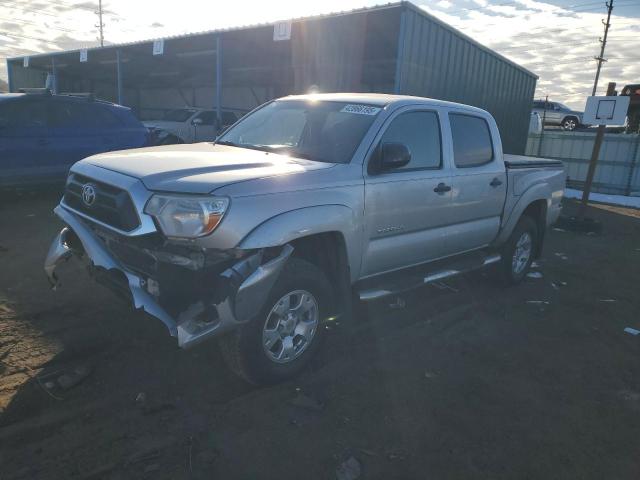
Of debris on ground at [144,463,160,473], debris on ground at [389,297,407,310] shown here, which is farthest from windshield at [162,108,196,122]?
debris on ground at [144,463,160,473]

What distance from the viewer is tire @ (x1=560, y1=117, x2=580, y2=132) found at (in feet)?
92.5

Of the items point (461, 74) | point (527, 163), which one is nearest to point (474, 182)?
point (527, 163)

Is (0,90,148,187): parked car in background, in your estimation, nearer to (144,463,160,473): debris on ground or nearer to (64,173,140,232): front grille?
(64,173,140,232): front grille

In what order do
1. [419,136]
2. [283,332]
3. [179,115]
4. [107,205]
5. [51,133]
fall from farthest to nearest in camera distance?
1. [179,115]
2. [51,133]
3. [419,136]
4. [283,332]
5. [107,205]

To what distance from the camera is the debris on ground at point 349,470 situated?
2502 millimetres

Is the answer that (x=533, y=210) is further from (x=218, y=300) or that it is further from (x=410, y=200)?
(x=218, y=300)

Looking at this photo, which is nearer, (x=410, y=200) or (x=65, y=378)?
(x=65, y=378)

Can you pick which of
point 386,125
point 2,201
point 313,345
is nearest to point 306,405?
point 313,345

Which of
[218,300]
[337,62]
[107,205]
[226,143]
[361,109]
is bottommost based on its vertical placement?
[218,300]

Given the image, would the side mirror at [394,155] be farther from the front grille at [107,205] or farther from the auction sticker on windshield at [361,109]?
the front grille at [107,205]

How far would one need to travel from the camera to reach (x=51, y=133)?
7.66 m

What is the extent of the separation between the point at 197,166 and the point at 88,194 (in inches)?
31.4

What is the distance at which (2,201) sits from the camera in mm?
8320

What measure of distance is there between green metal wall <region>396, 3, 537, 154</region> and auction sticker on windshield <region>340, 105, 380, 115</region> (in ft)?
22.1
